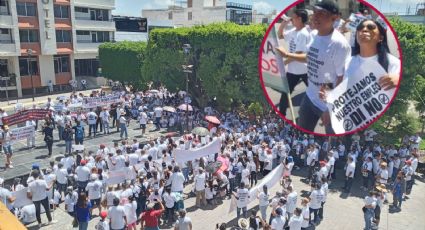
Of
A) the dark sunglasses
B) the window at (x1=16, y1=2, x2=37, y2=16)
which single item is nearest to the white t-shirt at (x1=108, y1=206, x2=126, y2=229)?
the dark sunglasses

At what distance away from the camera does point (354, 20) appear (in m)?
4.22

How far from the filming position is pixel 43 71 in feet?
137

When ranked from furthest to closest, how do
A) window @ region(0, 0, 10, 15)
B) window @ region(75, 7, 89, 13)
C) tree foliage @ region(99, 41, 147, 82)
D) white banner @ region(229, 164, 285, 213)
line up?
window @ region(75, 7, 89, 13) → tree foliage @ region(99, 41, 147, 82) → window @ region(0, 0, 10, 15) → white banner @ region(229, 164, 285, 213)

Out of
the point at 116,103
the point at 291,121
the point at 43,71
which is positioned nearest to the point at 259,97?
the point at 116,103

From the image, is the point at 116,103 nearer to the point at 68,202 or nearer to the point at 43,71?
the point at 68,202

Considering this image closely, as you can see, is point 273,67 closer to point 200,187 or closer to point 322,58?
point 322,58

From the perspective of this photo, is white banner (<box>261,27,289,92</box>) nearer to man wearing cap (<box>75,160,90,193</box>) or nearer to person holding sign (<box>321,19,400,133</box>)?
person holding sign (<box>321,19,400,133</box>)

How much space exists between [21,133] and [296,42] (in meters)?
18.7

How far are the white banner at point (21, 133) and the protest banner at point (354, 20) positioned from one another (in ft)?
61.5

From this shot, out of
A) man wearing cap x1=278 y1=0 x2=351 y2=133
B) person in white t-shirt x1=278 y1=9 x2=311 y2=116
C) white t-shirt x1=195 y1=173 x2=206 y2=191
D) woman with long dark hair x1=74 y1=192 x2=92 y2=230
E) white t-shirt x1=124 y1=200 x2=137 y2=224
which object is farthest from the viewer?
white t-shirt x1=195 y1=173 x2=206 y2=191

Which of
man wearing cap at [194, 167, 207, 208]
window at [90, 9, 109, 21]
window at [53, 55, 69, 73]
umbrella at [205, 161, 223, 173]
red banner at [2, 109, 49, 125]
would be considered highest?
window at [90, 9, 109, 21]

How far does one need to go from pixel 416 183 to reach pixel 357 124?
15644 millimetres

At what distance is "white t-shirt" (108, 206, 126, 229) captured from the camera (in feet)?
35.1

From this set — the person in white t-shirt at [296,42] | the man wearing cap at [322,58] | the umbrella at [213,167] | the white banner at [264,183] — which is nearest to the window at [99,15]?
the umbrella at [213,167]
